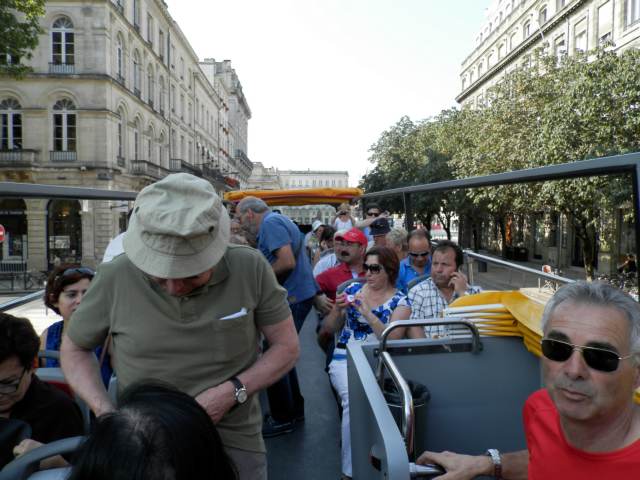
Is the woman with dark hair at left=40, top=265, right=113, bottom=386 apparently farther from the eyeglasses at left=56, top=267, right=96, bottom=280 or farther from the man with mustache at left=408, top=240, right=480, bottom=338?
the man with mustache at left=408, top=240, right=480, bottom=338

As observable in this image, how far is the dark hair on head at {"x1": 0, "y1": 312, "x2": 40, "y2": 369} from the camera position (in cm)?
206

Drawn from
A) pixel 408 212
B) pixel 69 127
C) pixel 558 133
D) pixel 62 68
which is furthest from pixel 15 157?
pixel 408 212

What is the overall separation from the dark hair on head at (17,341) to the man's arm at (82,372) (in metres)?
0.24

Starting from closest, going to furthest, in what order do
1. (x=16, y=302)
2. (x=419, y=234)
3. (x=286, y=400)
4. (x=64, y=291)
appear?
(x=16, y=302), (x=64, y=291), (x=286, y=400), (x=419, y=234)

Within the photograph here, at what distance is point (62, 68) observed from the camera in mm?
29562

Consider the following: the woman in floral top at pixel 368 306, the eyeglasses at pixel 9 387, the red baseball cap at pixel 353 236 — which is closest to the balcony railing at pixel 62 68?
the red baseball cap at pixel 353 236

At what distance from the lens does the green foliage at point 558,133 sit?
49.7 feet

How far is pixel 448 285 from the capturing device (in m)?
3.85

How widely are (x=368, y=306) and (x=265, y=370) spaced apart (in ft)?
6.50

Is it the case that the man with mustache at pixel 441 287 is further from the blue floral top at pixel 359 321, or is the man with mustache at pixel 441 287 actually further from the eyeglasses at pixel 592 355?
the eyeglasses at pixel 592 355

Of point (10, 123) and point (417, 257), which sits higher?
point (10, 123)

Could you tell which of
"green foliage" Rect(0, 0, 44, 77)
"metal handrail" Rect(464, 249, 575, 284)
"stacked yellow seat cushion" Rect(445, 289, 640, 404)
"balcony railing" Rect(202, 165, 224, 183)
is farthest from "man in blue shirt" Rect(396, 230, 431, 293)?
"balcony railing" Rect(202, 165, 224, 183)

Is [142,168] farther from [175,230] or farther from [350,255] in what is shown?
[175,230]

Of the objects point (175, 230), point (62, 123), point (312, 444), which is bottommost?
point (312, 444)
